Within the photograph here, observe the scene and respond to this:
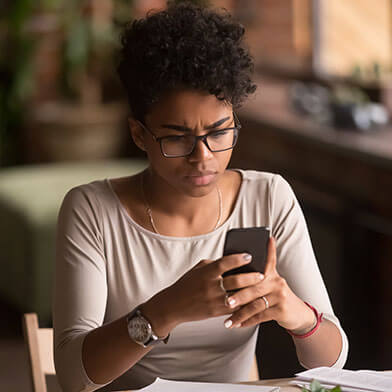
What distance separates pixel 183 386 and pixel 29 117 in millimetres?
3862

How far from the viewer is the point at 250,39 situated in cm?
478

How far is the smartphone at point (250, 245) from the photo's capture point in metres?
1.26

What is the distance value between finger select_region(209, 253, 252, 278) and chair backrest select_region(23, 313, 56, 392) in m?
0.47

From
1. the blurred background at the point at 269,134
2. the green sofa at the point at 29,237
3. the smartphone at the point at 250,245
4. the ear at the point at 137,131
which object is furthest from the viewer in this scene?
the green sofa at the point at 29,237

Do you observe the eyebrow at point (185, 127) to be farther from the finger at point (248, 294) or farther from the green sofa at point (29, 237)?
the green sofa at point (29, 237)

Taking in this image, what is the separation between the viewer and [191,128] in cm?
145

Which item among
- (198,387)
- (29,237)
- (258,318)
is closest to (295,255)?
(258,318)

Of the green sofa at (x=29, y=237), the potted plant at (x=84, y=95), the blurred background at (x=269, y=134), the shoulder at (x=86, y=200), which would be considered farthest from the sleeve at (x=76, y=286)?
the potted plant at (x=84, y=95)

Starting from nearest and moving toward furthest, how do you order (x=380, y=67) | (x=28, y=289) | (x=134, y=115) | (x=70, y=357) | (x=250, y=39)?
(x=70, y=357) → (x=134, y=115) → (x=28, y=289) → (x=380, y=67) → (x=250, y=39)

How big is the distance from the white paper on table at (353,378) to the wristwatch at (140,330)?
0.82ft

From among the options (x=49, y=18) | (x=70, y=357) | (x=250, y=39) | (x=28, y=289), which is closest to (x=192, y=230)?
(x=70, y=357)

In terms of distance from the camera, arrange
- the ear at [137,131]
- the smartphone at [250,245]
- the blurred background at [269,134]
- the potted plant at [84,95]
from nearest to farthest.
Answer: the smartphone at [250,245], the ear at [137,131], the blurred background at [269,134], the potted plant at [84,95]

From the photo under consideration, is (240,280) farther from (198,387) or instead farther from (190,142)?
(190,142)

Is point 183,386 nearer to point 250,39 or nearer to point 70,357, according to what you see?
point 70,357
